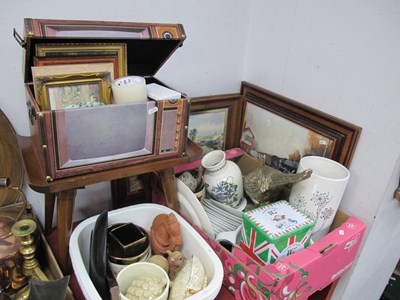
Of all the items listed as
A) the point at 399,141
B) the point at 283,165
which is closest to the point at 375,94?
the point at 399,141

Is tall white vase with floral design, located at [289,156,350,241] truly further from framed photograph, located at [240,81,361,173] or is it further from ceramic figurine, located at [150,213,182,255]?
ceramic figurine, located at [150,213,182,255]

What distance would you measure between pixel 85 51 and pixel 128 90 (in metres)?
0.12

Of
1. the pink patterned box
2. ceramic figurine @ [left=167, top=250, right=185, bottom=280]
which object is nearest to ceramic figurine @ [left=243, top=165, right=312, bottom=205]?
the pink patterned box

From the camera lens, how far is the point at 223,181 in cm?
89

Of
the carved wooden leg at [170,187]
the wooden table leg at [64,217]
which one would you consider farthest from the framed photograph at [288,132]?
the wooden table leg at [64,217]

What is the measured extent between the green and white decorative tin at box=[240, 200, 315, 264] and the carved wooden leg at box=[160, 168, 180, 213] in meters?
0.19

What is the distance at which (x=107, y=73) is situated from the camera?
0.69 m

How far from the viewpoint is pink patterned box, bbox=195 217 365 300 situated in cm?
65

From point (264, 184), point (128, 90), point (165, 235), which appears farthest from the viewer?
point (264, 184)

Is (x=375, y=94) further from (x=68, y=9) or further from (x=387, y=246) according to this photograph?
(x=68, y=9)

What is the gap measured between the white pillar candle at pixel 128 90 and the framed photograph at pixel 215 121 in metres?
0.35

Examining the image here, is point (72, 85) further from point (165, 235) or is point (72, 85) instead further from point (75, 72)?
point (165, 235)

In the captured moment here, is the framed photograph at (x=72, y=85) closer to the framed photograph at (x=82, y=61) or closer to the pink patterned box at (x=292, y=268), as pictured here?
the framed photograph at (x=82, y=61)

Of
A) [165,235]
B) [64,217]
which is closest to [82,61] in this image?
[64,217]
